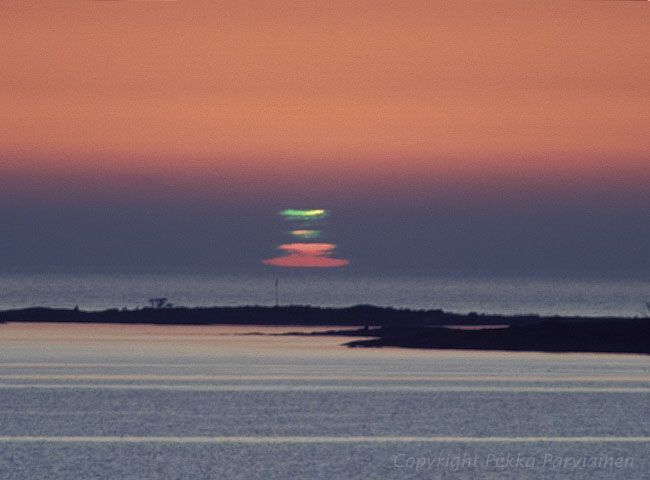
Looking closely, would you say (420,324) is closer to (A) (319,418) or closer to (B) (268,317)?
(B) (268,317)

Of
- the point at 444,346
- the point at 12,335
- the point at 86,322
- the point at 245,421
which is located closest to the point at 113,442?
the point at 245,421

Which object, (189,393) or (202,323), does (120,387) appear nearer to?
(189,393)

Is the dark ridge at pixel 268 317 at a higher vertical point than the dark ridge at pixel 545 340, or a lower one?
higher

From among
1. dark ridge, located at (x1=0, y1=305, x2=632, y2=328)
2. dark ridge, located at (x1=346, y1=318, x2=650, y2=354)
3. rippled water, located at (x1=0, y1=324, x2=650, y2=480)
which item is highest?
dark ridge, located at (x1=0, y1=305, x2=632, y2=328)

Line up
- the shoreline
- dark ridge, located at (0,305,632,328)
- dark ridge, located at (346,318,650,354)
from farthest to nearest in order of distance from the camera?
dark ridge, located at (0,305,632,328) < the shoreline < dark ridge, located at (346,318,650,354)

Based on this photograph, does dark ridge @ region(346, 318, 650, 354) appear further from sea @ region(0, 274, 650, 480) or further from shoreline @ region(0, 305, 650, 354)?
sea @ region(0, 274, 650, 480)

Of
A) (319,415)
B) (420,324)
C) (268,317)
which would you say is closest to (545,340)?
(319,415)

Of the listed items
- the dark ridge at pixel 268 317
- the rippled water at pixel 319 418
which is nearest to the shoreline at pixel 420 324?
the dark ridge at pixel 268 317

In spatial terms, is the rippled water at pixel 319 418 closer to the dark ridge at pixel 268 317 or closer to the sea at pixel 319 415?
the sea at pixel 319 415

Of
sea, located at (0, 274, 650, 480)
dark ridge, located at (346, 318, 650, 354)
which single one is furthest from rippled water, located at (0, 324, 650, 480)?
dark ridge, located at (346, 318, 650, 354)
